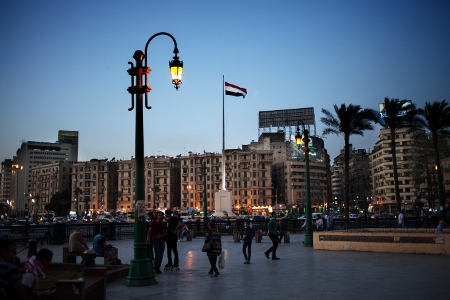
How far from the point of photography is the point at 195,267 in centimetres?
1562

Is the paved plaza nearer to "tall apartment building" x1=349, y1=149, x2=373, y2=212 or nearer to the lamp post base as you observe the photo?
the lamp post base

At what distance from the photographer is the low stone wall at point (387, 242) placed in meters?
18.0

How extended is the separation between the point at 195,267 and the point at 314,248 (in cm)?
801

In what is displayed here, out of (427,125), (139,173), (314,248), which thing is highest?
(427,125)

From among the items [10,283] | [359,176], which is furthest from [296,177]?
[10,283]

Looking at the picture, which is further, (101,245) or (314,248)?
(314,248)

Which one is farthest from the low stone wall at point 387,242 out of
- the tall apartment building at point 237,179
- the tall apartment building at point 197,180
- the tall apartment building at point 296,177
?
the tall apartment building at point 197,180

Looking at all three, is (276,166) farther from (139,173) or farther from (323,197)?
(139,173)

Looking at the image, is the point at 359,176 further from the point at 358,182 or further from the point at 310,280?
the point at 310,280

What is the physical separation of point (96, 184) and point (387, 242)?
130 metres

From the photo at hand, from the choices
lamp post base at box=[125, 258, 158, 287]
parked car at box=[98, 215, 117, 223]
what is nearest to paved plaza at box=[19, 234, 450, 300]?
lamp post base at box=[125, 258, 158, 287]

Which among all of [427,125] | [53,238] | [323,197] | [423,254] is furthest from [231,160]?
[423,254]

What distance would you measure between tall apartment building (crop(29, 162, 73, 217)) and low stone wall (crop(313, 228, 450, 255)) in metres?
139

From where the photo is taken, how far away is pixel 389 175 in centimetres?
11425
